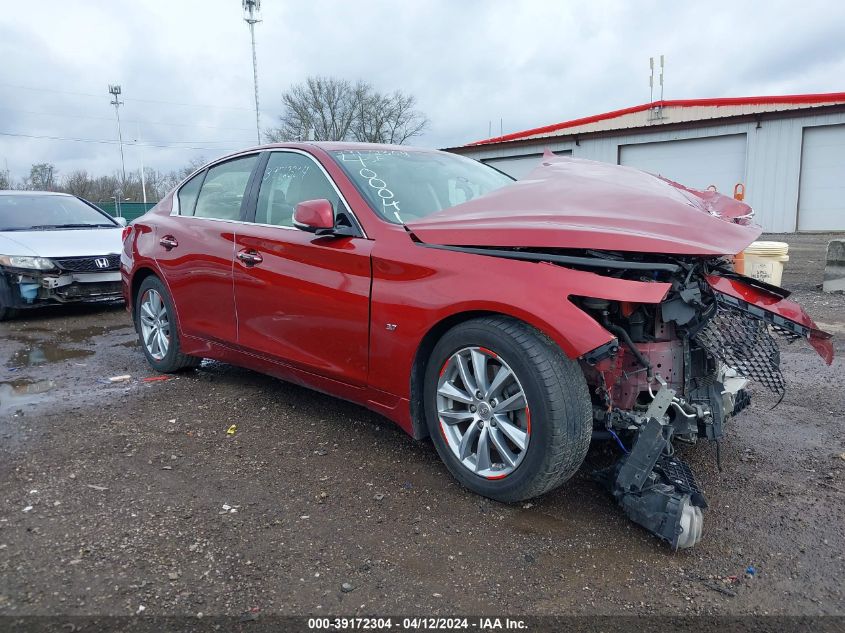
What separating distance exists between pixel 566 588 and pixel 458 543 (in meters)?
0.47

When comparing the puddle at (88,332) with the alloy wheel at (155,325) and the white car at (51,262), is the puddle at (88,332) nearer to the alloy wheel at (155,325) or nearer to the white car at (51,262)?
the white car at (51,262)

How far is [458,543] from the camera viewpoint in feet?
8.52

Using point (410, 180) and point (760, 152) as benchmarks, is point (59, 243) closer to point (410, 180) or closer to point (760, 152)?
point (410, 180)

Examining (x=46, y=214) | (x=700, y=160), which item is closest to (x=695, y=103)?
(x=700, y=160)

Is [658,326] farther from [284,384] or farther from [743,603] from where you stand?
[284,384]

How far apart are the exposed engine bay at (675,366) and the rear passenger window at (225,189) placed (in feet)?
8.40

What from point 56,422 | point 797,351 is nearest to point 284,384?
point 56,422

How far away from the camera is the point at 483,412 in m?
2.84

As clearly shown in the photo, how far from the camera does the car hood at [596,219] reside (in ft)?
8.55

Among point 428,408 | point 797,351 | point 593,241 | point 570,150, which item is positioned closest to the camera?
point 593,241

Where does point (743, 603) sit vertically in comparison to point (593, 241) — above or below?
below

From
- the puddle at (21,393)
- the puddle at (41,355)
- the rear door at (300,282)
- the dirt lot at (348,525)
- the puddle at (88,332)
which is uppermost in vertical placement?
the rear door at (300,282)

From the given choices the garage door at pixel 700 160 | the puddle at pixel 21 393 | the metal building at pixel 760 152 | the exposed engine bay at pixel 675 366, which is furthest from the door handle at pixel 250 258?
the garage door at pixel 700 160

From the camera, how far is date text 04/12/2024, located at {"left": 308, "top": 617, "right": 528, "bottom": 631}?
6.93 ft
